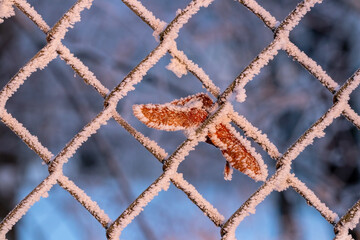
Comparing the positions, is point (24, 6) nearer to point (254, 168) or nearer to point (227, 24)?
point (254, 168)

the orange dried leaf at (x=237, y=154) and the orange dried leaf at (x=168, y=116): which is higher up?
the orange dried leaf at (x=237, y=154)

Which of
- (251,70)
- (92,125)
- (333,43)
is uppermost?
(333,43)

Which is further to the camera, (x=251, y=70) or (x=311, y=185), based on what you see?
(x=311, y=185)

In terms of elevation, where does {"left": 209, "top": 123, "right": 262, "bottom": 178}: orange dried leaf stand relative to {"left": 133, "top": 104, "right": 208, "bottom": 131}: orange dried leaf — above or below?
above

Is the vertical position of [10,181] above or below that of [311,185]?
below

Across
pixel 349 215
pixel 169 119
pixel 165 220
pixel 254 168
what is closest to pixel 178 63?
pixel 169 119

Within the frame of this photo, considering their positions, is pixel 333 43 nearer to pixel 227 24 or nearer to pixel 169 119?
pixel 227 24

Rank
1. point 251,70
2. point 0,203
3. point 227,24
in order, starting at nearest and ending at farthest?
point 251,70 < point 0,203 < point 227,24

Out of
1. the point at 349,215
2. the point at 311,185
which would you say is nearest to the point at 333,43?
the point at 311,185

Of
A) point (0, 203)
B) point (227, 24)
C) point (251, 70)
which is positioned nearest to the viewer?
point (251, 70)
